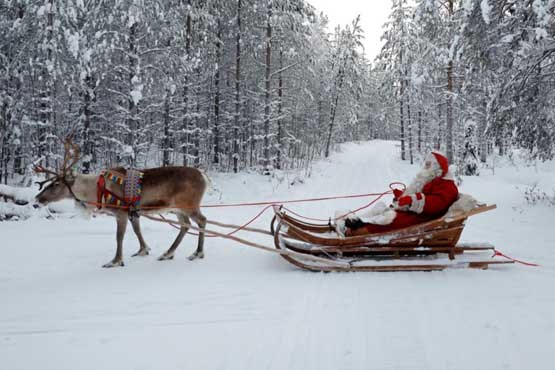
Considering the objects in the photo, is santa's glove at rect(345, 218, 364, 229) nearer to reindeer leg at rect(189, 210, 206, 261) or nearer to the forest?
reindeer leg at rect(189, 210, 206, 261)

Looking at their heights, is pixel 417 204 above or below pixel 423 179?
below

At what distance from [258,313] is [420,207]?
9.50 ft

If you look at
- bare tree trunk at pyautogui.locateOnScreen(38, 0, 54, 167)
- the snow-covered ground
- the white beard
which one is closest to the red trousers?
the white beard

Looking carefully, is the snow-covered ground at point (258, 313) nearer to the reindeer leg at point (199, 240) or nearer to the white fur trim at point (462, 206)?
the reindeer leg at point (199, 240)

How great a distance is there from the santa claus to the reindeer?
2.45 meters

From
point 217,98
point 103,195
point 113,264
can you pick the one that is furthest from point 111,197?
point 217,98

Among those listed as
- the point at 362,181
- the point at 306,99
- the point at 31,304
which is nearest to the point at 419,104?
the point at 306,99

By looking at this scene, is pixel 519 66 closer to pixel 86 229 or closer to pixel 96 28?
pixel 86 229

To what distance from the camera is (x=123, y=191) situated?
18.3ft

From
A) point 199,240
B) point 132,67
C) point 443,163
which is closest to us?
point 443,163

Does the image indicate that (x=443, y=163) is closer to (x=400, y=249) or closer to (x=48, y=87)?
(x=400, y=249)

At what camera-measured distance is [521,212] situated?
830cm

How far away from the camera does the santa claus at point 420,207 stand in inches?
205

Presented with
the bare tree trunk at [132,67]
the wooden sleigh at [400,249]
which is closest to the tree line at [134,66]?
the bare tree trunk at [132,67]
